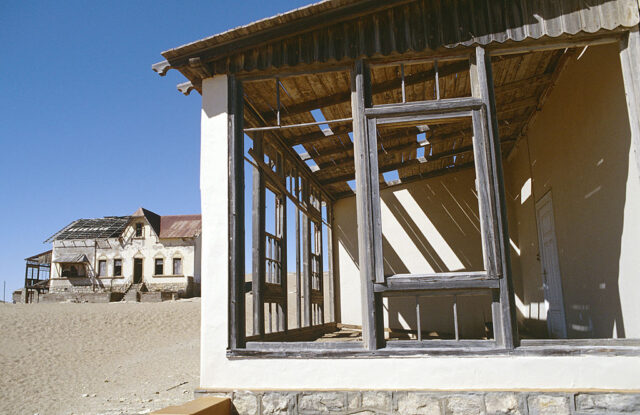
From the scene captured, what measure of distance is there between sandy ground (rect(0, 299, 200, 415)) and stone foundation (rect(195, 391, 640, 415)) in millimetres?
3069

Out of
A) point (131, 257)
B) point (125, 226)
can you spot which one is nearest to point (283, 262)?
point (131, 257)

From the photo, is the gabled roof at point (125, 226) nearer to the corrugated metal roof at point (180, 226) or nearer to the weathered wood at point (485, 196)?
the corrugated metal roof at point (180, 226)

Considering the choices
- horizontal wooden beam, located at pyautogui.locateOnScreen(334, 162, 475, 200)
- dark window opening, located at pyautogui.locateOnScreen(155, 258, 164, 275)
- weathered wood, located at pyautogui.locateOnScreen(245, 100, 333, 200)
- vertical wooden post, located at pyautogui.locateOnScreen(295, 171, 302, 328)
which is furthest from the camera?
dark window opening, located at pyautogui.locateOnScreen(155, 258, 164, 275)

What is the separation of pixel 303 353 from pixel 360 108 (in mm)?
2557

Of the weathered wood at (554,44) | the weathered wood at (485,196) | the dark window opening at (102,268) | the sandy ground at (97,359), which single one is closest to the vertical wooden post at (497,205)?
the weathered wood at (485,196)

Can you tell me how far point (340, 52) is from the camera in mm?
5406

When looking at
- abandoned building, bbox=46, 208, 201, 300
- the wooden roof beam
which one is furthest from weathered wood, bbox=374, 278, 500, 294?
abandoned building, bbox=46, 208, 201, 300

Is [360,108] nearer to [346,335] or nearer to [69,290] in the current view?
[346,335]

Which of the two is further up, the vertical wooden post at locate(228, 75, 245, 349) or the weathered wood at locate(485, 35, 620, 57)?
the weathered wood at locate(485, 35, 620, 57)

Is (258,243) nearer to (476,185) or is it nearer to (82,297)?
(476,185)

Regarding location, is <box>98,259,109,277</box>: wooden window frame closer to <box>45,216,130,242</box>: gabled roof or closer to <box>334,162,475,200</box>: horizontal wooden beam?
<box>45,216,130,242</box>: gabled roof

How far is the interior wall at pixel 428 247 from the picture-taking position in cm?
1114

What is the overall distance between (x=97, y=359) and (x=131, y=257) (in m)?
23.4

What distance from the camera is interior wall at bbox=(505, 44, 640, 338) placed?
200 inches
